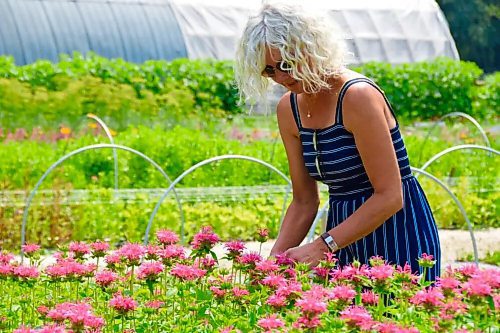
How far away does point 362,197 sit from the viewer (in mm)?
2730

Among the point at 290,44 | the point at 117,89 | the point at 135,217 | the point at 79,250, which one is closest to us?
the point at 290,44

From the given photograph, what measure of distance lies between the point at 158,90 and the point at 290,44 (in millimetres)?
10730

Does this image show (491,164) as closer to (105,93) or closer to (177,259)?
(105,93)

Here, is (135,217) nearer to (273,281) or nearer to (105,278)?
(105,278)

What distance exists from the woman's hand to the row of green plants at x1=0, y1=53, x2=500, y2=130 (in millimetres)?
6843

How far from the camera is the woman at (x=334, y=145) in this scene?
97.3 inches

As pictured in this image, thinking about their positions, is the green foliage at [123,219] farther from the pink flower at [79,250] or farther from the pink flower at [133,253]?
the pink flower at [133,253]

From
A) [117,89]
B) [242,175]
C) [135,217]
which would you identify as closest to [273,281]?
[135,217]

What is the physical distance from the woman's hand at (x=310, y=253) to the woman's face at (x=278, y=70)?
39 centimetres

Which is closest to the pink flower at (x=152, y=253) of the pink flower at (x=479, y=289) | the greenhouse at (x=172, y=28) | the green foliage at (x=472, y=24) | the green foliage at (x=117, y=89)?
the pink flower at (x=479, y=289)

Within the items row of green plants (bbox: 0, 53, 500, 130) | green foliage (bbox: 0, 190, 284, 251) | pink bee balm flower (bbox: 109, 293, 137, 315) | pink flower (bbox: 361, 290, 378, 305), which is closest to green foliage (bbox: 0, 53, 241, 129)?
row of green plants (bbox: 0, 53, 500, 130)

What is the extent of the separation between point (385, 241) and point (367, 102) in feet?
1.37

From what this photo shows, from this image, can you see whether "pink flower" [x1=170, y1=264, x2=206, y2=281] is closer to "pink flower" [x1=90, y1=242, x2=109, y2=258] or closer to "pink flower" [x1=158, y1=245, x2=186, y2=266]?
"pink flower" [x1=158, y1=245, x2=186, y2=266]

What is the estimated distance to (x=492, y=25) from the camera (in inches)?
1292
